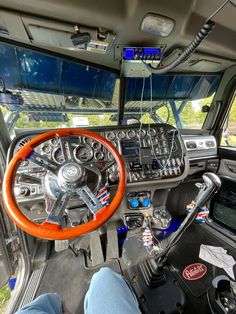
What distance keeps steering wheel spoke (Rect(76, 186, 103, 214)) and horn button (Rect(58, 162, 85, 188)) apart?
41 millimetres

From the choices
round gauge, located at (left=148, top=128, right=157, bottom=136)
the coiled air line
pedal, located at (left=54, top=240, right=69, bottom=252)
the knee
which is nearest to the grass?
pedal, located at (left=54, top=240, right=69, bottom=252)

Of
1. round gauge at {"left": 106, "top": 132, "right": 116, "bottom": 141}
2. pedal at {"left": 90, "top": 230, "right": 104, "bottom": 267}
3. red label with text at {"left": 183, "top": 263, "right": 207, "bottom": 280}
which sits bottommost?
red label with text at {"left": 183, "top": 263, "right": 207, "bottom": 280}

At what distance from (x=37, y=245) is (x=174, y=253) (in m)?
1.24

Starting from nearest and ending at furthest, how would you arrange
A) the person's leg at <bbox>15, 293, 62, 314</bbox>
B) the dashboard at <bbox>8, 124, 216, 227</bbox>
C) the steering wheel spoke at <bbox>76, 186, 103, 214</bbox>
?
the person's leg at <bbox>15, 293, 62, 314</bbox>
the steering wheel spoke at <bbox>76, 186, 103, 214</bbox>
the dashboard at <bbox>8, 124, 216, 227</bbox>

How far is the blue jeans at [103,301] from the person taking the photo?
2.28 ft

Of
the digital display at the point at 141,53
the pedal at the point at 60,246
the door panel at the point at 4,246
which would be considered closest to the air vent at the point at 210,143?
the digital display at the point at 141,53

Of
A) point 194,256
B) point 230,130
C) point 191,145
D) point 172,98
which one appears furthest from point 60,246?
point 230,130

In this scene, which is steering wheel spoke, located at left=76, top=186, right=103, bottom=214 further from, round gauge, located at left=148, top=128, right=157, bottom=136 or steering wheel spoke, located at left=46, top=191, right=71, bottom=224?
round gauge, located at left=148, top=128, right=157, bottom=136

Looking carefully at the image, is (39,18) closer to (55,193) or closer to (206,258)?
(55,193)

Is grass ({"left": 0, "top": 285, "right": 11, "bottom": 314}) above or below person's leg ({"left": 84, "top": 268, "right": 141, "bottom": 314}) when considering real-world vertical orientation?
below

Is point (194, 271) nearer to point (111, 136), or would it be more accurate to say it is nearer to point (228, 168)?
point (228, 168)

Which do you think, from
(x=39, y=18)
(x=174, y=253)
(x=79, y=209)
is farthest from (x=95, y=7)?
(x=174, y=253)

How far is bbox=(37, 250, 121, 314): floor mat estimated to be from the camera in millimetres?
1183

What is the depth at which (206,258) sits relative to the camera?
4.79 feet
